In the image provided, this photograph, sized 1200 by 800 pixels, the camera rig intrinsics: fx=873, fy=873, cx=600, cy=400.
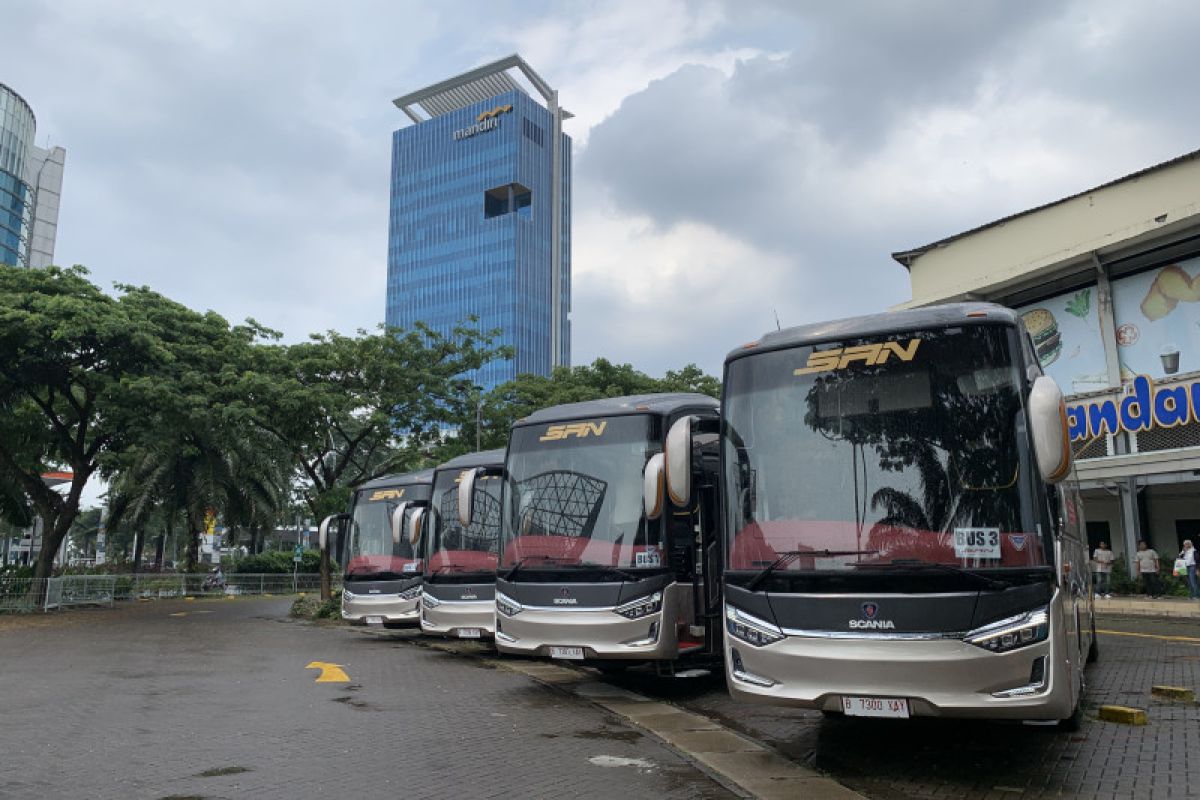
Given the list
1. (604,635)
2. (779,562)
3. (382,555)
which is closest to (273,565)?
(382,555)

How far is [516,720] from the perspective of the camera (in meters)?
8.66

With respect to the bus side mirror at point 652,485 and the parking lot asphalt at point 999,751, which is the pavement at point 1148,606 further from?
the bus side mirror at point 652,485

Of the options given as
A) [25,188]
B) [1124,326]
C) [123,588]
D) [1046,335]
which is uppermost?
[25,188]

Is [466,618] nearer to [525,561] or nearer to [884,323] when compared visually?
[525,561]

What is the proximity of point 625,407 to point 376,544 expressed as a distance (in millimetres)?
9261

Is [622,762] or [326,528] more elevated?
[326,528]

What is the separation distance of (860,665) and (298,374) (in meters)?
22.2

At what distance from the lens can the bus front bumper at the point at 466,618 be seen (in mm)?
13453

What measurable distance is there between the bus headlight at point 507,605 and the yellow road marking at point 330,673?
8.93 feet

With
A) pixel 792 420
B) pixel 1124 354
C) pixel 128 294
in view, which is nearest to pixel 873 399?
pixel 792 420

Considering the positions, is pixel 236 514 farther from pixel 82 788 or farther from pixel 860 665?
pixel 860 665

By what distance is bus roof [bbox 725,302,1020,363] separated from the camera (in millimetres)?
6270

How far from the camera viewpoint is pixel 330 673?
1237cm

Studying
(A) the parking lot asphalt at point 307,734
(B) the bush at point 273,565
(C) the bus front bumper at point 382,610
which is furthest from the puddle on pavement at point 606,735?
(B) the bush at point 273,565
